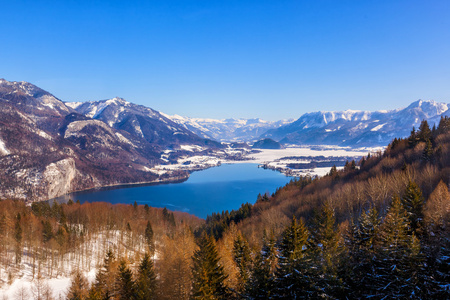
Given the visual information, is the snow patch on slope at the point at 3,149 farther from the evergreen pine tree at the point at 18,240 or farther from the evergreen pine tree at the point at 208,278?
the evergreen pine tree at the point at 208,278

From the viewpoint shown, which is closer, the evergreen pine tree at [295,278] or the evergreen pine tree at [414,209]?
the evergreen pine tree at [295,278]

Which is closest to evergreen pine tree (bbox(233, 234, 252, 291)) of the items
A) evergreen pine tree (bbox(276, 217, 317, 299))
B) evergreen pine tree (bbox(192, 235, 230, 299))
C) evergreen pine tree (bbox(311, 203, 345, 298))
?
evergreen pine tree (bbox(192, 235, 230, 299))

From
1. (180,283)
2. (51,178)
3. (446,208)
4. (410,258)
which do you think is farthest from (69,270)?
(51,178)

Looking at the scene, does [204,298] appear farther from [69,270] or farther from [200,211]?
[200,211]

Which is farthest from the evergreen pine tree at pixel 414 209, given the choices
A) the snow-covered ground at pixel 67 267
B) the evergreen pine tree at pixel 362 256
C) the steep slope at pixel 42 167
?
the steep slope at pixel 42 167

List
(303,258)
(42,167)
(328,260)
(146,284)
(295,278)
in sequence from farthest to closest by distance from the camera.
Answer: (42,167)
(146,284)
(303,258)
(328,260)
(295,278)

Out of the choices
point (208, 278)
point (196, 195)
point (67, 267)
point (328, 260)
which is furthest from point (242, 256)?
point (196, 195)

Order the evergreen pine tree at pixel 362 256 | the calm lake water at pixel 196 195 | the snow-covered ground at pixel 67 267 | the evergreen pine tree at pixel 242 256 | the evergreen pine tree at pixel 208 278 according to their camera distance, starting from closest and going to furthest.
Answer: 1. the evergreen pine tree at pixel 362 256
2. the evergreen pine tree at pixel 208 278
3. the evergreen pine tree at pixel 242 256
4. the snow-covered ground at pixel 67 267
5. the calm lake water at pixel 196 195

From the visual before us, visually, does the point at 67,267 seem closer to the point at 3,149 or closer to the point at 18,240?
the point at 18,240

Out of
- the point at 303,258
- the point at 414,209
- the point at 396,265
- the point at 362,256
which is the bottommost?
the point at 362,256

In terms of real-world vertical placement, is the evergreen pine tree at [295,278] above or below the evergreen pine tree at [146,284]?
above

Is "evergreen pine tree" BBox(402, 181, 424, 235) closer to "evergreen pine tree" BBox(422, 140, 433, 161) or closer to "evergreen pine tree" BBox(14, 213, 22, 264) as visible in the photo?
"evergreen pine tree" BBox(422, 140, 433, 161)
